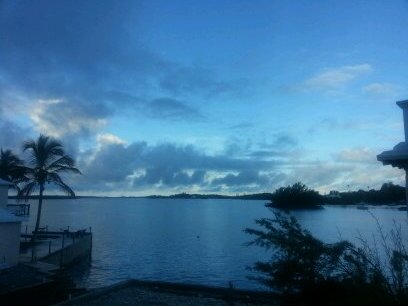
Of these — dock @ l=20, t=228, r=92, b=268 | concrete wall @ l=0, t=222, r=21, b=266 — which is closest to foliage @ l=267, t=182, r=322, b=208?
dock @ l=20, t=228, r=92, b=268

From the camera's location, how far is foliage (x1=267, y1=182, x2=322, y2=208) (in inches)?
6959

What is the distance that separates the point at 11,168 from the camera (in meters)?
39.8

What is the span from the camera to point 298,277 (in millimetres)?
10297

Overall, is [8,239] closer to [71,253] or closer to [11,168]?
[71,253]

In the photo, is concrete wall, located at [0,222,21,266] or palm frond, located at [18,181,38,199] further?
palm frond, located at [18,181,38,199]

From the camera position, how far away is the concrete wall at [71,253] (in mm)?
30592

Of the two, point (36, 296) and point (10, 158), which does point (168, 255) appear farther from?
point (36, 296)

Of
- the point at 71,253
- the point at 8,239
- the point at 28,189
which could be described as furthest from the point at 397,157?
the point at 28,189

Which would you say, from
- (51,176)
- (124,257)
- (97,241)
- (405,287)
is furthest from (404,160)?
(97,241)

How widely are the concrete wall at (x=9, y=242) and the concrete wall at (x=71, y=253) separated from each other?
17.1ft

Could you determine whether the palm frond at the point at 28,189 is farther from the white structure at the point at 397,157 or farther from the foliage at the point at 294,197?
the foliage at the point at 294,197

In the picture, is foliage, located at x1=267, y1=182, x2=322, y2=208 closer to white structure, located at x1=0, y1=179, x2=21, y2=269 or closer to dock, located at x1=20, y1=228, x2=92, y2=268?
dock, located at x1=20, y1=228, x2=92, y2=268

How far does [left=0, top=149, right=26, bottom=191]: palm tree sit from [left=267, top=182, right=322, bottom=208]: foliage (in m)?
140

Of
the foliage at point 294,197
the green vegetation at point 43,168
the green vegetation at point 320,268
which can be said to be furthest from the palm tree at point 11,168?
the foliage at point 294,197
